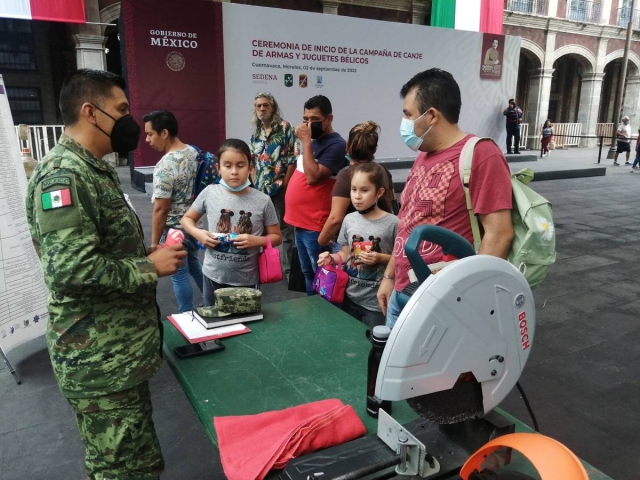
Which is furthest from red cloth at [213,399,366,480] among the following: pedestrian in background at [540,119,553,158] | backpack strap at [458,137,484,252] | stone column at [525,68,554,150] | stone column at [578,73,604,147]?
stone column at [578,73,604,147]

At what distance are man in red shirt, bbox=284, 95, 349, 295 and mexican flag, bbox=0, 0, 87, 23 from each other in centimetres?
890

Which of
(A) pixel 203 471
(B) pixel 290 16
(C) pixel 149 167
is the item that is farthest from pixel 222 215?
(B) pixel 290 16

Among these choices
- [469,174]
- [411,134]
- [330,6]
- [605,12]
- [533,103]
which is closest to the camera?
[469,174]

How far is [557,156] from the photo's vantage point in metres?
17.0

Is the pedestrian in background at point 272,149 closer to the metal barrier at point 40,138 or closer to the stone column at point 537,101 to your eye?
the metal barrier at point 40,138

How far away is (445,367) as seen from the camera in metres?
0.95

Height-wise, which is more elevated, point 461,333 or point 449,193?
point 449,193

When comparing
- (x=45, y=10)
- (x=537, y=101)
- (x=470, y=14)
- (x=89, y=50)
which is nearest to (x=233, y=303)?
(x=45, y=10)

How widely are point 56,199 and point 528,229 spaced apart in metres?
1.43

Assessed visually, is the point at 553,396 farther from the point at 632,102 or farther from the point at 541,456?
the point at 632,102

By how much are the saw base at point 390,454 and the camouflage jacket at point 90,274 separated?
69 centimetres

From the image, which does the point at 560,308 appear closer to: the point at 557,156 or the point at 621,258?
the point at 621,258

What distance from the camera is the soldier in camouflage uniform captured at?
4.40ft

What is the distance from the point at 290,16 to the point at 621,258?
6.99 meters
